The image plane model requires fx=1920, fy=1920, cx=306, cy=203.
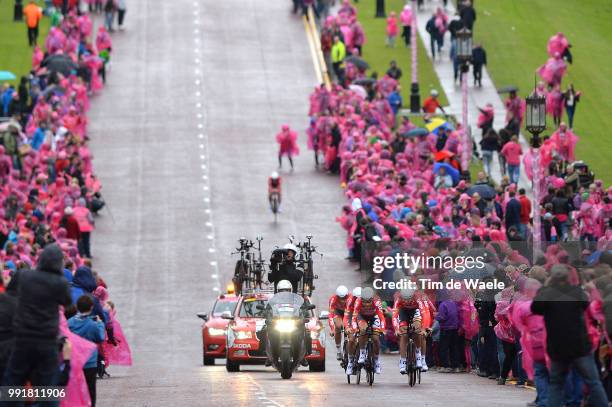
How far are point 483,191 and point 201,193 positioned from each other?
11.7 metres

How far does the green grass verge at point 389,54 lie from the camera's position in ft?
208

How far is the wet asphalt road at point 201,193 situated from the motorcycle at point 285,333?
1.23ft

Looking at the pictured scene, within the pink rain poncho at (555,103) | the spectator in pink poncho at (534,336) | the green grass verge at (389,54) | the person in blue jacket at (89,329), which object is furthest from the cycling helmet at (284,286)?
the green grass verge at (389,54)

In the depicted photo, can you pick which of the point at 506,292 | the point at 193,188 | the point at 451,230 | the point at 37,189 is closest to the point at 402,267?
the point at 451,230

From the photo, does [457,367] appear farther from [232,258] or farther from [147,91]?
[147,91]

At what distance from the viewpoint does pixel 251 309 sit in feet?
109

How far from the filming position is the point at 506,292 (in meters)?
28.2

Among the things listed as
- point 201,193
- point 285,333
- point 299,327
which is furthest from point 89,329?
point 201,193

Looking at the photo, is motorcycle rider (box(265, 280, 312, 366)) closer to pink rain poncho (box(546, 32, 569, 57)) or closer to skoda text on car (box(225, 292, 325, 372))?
skoda text on car (box(225, 292, 325, 372))

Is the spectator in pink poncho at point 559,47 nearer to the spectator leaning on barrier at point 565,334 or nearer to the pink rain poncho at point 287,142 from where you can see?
the pink rain poncho at point 287,142

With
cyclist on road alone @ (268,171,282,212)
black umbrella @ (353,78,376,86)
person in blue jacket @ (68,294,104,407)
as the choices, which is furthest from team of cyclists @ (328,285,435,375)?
black umbrella @ (353,78,376,86)

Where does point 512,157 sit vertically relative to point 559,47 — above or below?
below

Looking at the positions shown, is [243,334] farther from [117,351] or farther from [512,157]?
[512,157]

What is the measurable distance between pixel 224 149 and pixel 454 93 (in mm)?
8679
